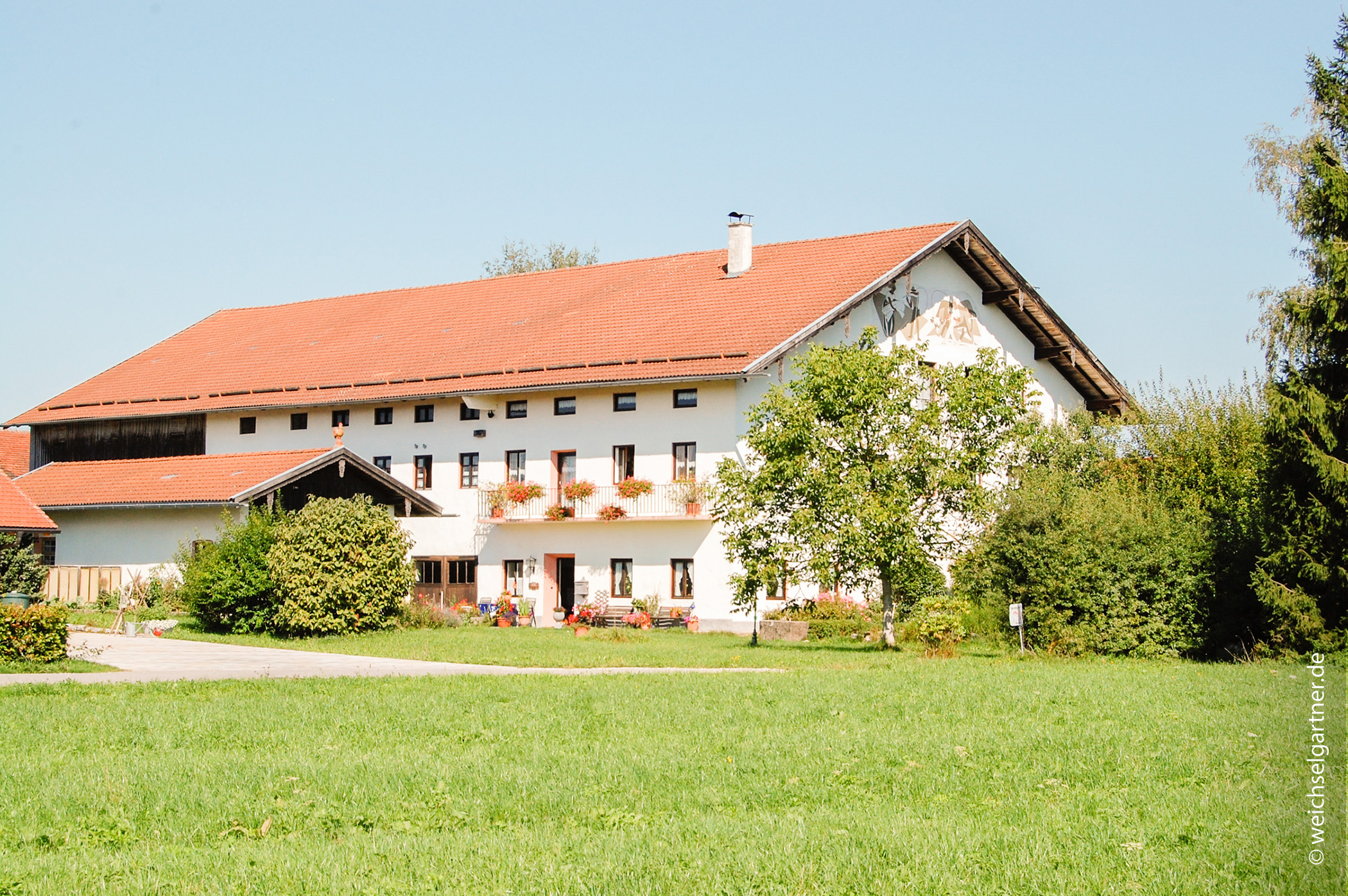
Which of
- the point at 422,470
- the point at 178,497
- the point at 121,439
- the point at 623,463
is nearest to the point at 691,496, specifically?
the point at 623,463

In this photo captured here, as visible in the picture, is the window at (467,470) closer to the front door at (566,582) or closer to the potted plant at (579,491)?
the front door at (566,582)

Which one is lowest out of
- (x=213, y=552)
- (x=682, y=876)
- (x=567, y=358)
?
(x=682, y=876)

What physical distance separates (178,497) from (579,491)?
33.5ft

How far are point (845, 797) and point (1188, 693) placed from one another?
7641mm

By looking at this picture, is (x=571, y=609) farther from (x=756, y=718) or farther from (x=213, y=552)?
(x=756, y=718)

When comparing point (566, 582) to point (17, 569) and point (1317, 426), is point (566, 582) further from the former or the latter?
point (1317, 426)

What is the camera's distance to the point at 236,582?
29.0 m

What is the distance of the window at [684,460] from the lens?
35094 mm

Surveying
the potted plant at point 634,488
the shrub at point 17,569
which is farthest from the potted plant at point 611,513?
the shrub at point 17,569

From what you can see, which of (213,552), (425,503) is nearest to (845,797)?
(213,552)

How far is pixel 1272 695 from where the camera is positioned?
580 inches

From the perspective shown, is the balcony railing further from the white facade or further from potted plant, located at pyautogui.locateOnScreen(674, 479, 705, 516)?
the white facade

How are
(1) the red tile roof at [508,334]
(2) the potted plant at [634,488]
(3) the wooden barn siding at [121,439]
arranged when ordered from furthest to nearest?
(3) the wooden barn siding at [121,439] < (1) the red tile roof at [508,334] < (2) the potted plant at [634,488]

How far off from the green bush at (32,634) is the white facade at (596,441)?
683 inches
